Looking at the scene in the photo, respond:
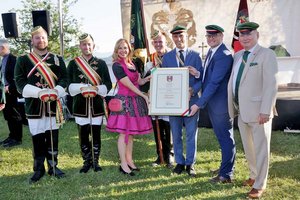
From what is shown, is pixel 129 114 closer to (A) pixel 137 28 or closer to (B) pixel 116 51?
(B) pixel 116 51

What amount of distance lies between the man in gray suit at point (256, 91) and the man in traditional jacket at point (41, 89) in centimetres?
201

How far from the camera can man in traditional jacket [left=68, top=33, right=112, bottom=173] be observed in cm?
407

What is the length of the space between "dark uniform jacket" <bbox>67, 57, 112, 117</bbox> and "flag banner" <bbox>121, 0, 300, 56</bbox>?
4.07m

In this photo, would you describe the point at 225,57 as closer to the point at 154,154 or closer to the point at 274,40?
the point at 154,154

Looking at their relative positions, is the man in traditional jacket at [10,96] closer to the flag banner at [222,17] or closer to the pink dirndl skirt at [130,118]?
the pink dirndl skirt at [130,118]

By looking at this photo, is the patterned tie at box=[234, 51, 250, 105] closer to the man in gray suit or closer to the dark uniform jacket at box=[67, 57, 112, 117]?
the man in gray suit

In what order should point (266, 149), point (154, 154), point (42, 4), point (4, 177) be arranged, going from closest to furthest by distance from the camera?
point (266, 149)
point (4, 177)
point (154, 154)
point (42, 4)

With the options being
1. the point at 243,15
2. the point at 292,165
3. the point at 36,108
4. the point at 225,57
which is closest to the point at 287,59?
the point at 243,15

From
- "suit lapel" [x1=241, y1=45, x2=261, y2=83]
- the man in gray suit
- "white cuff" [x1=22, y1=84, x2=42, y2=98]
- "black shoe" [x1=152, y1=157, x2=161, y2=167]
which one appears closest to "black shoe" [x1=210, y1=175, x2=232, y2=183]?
the man in gray suit

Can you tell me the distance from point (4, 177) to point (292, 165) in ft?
12.5

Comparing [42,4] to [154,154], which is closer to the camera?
[154,154]

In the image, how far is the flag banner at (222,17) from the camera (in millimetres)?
7871

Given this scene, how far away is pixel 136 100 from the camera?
13.8ft

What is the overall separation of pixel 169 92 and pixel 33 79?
158 centimetres
